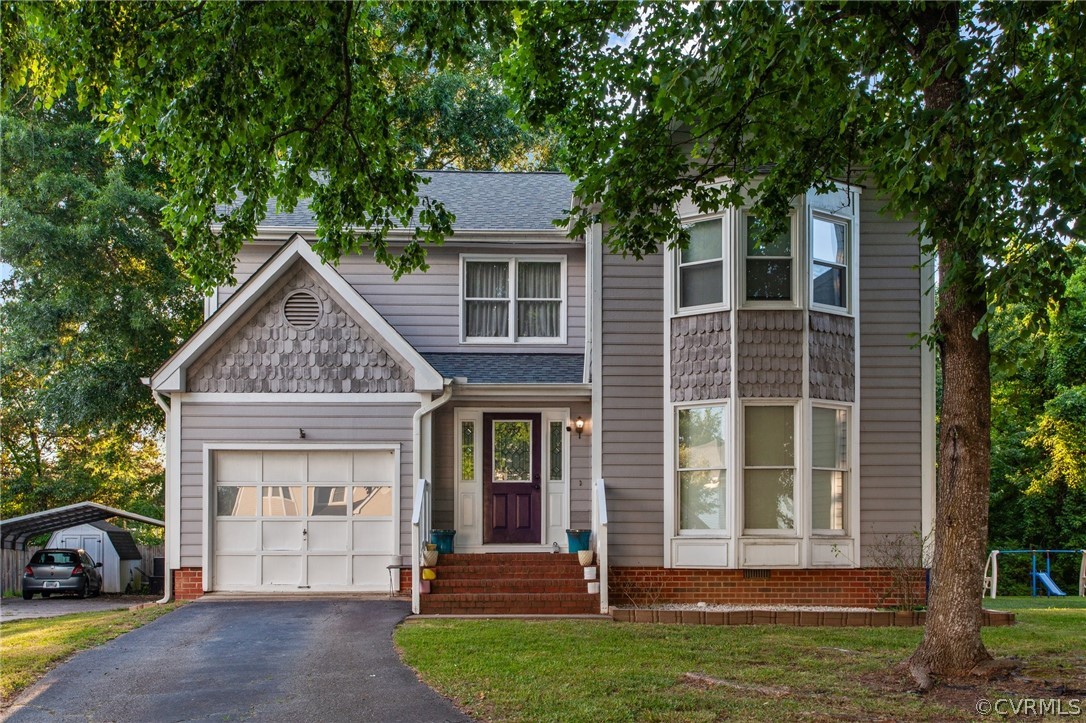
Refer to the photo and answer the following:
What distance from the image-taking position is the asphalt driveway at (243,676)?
7777 millimetres

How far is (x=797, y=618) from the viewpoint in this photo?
12008mm

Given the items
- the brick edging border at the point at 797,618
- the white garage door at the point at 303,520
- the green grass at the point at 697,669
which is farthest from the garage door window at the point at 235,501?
the brick edging border at the point at 797,618

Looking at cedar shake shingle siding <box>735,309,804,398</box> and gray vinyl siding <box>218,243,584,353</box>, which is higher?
gray vinyl siding <box>218,243,584,353</box>

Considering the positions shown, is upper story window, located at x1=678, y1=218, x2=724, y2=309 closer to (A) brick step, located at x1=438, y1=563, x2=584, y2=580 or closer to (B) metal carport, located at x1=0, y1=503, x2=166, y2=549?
(A) brick step, located at x1=438, y1=563, x2=584, y2=580

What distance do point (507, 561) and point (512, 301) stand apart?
190 inches

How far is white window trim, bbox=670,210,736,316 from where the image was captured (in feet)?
44.3

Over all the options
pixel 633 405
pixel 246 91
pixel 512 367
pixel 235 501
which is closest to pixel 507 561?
pixel 633 405

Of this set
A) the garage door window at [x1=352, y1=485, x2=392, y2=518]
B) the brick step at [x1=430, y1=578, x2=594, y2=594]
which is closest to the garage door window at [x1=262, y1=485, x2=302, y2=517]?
the garage door window at [x1=352, y1=485, x2=392, y2=518]

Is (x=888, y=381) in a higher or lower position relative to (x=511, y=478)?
higher

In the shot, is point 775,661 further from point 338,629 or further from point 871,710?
point 338,629

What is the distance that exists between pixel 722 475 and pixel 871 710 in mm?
6177

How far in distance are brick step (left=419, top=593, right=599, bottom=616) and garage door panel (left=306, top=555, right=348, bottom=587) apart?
2211 mm

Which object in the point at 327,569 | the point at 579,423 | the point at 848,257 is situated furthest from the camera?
the point at 579,423

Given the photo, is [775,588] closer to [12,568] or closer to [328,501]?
[328,501]
